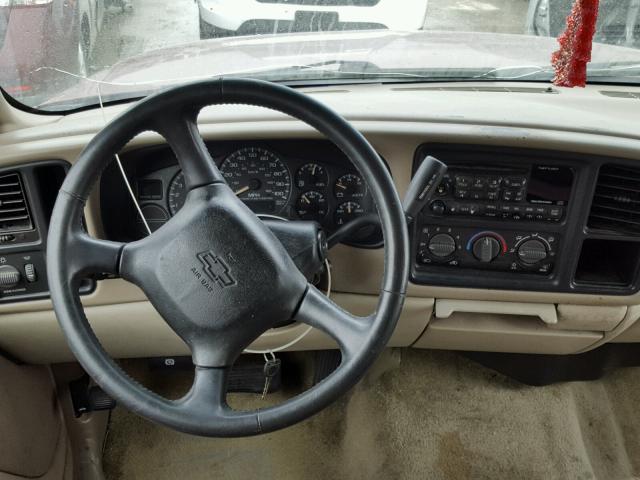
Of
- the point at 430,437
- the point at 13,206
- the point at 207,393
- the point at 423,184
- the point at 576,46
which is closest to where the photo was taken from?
the point at 207,393

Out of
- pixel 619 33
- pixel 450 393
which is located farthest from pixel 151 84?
pixel 450 393

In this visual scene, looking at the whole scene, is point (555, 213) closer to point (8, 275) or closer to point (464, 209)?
point (464, 209)

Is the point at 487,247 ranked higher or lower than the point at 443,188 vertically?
lower

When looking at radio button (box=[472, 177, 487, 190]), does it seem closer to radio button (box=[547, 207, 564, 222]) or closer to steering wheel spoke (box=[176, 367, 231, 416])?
radio button (box=[547, 207, 564, 222])

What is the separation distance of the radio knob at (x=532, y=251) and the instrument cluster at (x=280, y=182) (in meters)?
0.36

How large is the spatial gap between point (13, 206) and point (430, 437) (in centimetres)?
142

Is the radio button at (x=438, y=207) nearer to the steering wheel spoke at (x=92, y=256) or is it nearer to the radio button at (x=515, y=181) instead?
the radio button at (x=515, y=181)

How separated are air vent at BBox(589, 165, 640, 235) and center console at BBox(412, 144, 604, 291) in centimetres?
5

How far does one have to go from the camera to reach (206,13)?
5.11ft

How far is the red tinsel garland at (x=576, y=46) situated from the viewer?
149 cm

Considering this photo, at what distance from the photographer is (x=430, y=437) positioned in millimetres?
2043

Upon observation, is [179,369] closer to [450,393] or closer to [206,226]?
[450,393]

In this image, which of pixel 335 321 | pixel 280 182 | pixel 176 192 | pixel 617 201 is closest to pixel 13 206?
pixel 176 192

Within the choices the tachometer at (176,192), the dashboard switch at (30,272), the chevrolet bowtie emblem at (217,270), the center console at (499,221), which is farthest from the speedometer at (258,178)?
the dashboard switch at (30,272)
